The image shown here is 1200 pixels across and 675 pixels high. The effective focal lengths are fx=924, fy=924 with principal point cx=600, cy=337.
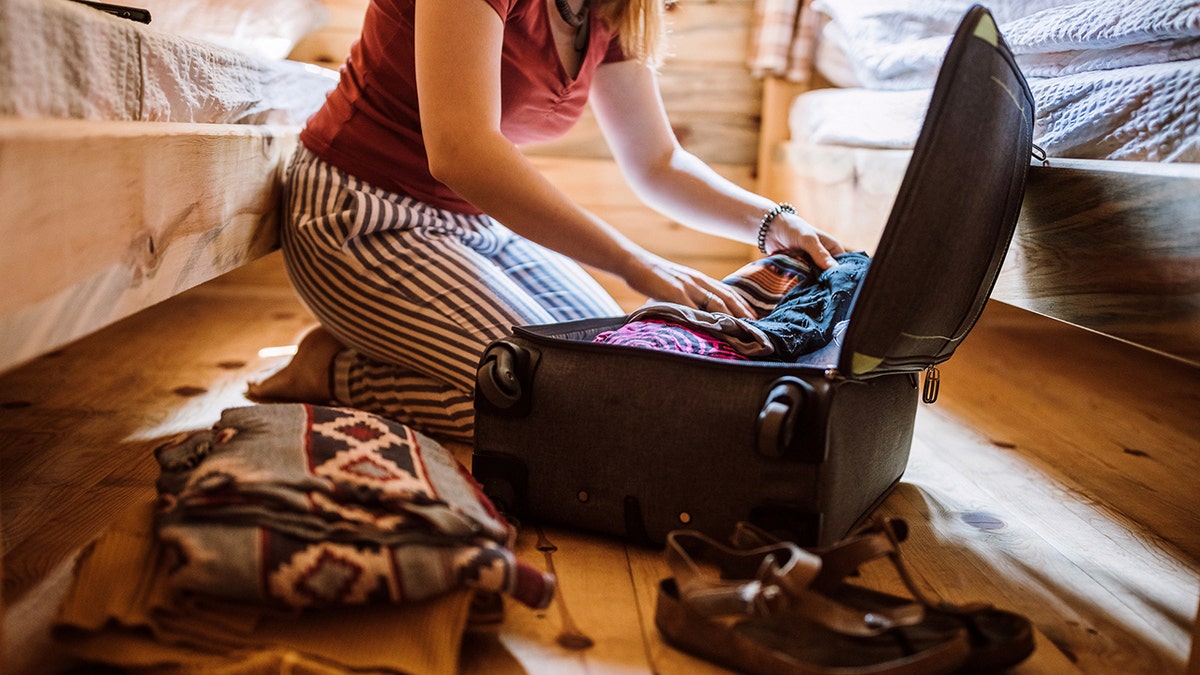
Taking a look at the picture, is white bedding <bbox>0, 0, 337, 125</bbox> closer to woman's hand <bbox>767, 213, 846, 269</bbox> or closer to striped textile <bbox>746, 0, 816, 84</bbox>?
woman's hand <bbox>767, 213, 846, 269</bbox>

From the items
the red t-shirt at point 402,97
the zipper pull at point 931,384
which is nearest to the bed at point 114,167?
the red t-shirt at point 402,97

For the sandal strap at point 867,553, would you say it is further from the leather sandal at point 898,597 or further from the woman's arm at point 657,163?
the woman's arm at point 657,163

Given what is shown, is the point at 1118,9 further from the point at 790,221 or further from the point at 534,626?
→ the point at 534,626

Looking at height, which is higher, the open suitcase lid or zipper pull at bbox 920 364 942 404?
the open suitcase lid

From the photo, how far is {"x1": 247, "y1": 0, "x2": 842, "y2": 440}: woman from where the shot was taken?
1.03 metres

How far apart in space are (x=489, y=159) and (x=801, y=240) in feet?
1.33

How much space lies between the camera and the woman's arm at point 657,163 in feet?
4.35

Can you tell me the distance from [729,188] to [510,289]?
362 mm

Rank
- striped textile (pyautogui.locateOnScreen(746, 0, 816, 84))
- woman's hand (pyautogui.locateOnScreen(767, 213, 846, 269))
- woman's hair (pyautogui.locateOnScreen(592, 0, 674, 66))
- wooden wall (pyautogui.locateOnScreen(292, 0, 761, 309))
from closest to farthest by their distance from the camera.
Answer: woman's hand (pyautogui.locateOnScreen(767, 213, 846, 269)), woman's hair (pyautogui.locateOnScreen(592, 0, 674, 66)), striped textile (pyautogui.locateOnScreen(746, 0, 816, 84)), wooden wall (pyautogui.locateOnScreen(292, 0, 761, 309))

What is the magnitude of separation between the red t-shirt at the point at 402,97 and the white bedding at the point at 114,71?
0.12m

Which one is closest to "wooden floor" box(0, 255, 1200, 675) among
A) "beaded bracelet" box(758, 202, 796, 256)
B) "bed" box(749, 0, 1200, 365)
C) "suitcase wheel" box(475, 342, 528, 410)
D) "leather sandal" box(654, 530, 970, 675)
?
"leather sandal" box(654, 530, 970, 675)

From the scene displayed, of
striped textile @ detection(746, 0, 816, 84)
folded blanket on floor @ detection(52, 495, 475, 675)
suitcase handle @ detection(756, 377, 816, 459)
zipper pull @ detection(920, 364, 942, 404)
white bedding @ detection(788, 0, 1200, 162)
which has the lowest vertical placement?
folded blanket on floor @ detection(52, 495, 475, 675)

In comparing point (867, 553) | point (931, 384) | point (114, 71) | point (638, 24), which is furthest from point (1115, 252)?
point (114, 71)

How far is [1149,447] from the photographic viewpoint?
52.7 inches
